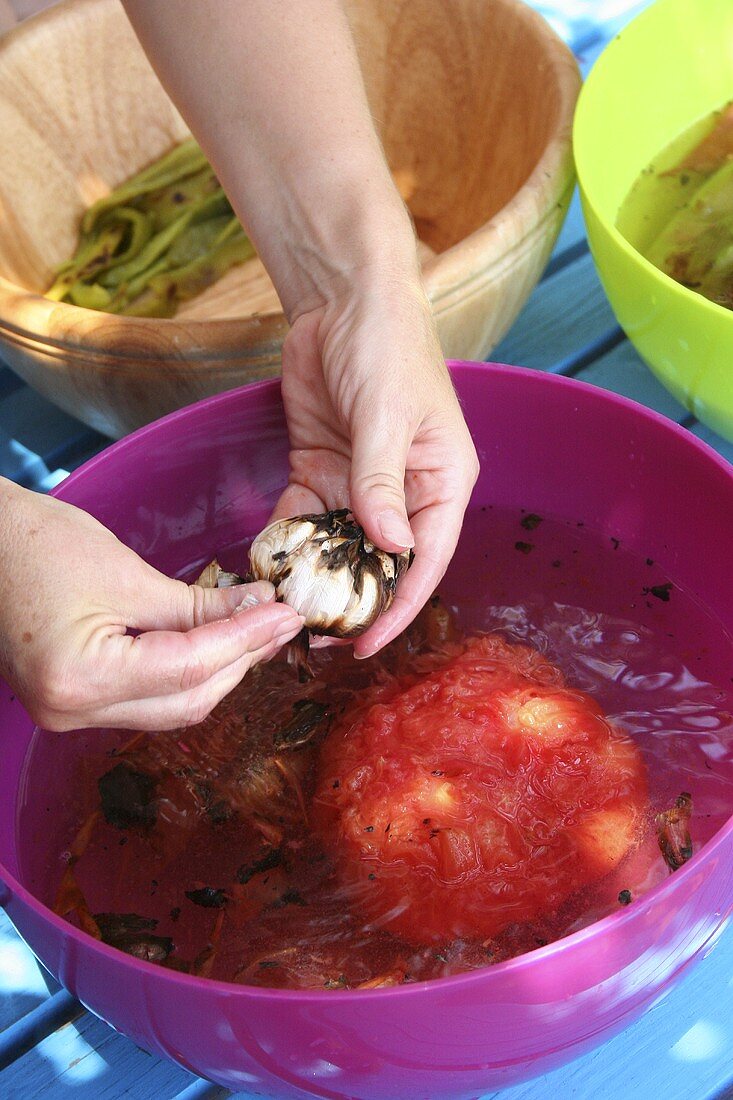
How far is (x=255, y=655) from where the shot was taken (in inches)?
25.0

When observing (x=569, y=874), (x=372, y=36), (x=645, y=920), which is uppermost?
(x=372, y=36)

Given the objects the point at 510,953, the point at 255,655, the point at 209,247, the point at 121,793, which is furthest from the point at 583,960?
the point at 209,247

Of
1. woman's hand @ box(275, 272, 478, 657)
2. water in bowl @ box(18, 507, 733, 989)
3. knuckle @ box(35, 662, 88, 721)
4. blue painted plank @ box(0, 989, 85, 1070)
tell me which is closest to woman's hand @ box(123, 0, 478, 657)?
woman's hand @ box(275, 272, 478, 657)

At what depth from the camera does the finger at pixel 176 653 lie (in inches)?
22.2

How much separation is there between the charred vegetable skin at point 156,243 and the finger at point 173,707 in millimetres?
585

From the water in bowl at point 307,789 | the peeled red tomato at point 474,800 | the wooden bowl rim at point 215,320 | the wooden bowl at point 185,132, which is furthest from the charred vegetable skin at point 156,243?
the peeled red tomato at point 474,800

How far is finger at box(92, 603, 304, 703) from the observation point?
1.85 feet

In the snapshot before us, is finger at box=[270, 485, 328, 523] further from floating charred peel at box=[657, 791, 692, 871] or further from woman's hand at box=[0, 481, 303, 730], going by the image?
floating charred peel at box=[657, 791, 692, 871]

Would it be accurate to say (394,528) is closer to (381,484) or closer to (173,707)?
(381,484)

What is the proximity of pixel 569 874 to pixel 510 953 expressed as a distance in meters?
0.06

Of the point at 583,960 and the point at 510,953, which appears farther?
the point at 510,953

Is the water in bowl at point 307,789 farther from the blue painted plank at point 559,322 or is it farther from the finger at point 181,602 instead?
the blue painted plank at point 559,322

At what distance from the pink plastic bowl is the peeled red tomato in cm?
9

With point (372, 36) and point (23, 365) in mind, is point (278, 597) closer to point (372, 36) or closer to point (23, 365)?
point (23, 365)
